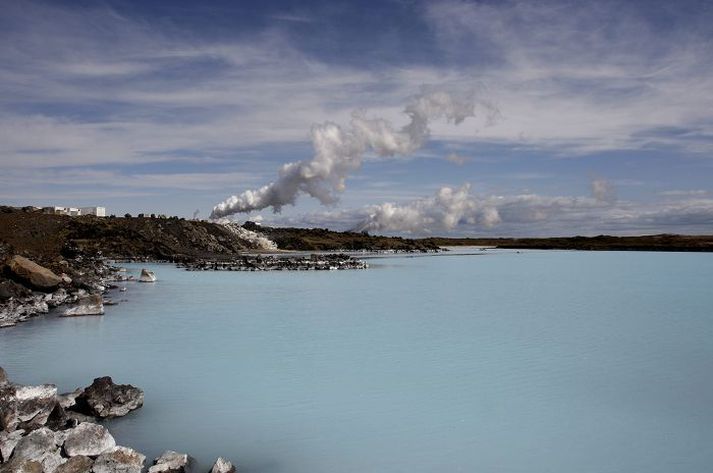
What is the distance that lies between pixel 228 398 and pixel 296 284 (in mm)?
29921

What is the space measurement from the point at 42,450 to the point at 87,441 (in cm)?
61

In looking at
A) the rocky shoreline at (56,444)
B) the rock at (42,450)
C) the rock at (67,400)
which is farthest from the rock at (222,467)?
the rock at (67,400)

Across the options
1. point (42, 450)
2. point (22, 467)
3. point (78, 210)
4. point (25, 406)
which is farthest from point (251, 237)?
point (22, 467)

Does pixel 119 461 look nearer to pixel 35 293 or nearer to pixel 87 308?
pixel 87 308

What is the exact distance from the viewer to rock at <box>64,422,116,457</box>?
8.86m

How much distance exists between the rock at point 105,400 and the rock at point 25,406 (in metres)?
0.64

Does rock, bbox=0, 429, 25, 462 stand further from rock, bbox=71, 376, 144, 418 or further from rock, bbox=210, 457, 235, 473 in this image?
rock, bbox=210, 457, 235, 473

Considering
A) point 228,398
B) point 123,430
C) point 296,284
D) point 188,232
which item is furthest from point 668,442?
point 188,232

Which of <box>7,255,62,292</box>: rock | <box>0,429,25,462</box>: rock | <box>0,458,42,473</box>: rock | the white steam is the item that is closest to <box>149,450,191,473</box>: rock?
<box>0,458,42,473</box>: rock

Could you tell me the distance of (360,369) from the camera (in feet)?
51.9

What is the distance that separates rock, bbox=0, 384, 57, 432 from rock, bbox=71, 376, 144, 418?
64 centimetres

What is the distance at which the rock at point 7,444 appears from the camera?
8789 millimetres

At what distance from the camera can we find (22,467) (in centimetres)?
811

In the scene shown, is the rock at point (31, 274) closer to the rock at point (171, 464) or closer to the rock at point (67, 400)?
the rock at point (67, 400)
